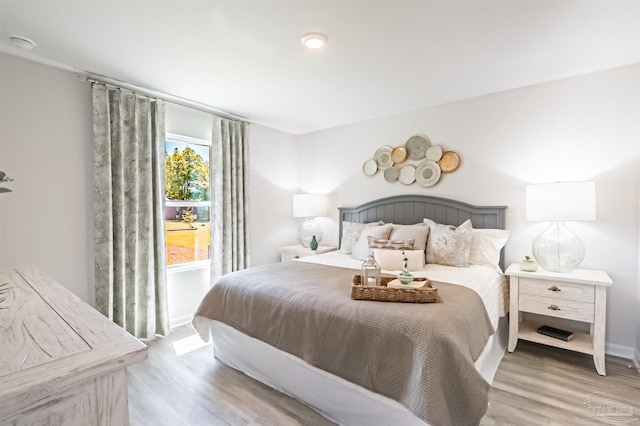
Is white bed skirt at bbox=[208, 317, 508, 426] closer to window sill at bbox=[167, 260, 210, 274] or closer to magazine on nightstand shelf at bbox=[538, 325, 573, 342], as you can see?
magazine on nightstand shelf at bbox=[538, 325, 573, 342]

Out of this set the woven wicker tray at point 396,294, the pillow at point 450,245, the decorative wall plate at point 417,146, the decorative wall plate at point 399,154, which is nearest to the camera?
the woven wicker tray at point 396,294

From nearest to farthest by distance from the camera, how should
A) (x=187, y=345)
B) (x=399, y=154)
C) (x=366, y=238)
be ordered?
(x=187, y=345), (x=366, y=238), (x=399, y=154)

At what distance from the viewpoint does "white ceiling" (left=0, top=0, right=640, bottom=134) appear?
1784mm

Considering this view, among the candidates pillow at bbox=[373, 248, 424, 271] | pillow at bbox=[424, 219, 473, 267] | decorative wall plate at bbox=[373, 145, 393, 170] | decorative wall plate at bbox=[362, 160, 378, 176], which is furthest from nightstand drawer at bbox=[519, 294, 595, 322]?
decorative wall plate at bbox=[362, 160, 378, 176]

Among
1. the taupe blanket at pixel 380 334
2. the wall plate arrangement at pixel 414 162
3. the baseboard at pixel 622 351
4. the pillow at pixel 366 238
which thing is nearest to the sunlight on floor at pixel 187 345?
the taupe blanket at pixel 380 334

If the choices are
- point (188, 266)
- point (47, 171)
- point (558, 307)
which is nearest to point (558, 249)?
point (558, 307)

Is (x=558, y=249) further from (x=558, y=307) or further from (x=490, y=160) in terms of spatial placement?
(x=490, y=160)

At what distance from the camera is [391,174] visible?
12.3 feet

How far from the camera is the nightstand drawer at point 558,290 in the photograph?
2.29m

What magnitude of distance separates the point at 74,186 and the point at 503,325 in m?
3.98

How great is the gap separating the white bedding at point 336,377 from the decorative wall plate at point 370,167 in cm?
146

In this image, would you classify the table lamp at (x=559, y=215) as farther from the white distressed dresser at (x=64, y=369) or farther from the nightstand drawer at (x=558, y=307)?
the white distressed dresser at (x=64, y=369)

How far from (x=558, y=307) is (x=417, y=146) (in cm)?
208

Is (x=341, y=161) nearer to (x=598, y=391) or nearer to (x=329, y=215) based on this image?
(x=329, y=215)
